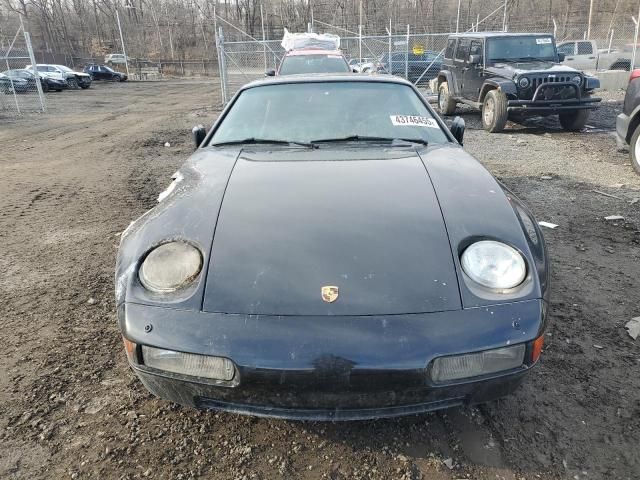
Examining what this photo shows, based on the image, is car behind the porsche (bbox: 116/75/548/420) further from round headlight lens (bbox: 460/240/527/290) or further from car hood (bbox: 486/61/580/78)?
car hood (bbox: 486/61/580/78)

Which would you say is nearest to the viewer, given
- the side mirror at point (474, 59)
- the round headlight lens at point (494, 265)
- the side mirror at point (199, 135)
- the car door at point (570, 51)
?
the round headlight lens at point (494, 265)

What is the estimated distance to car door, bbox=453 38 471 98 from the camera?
1073 centimetres

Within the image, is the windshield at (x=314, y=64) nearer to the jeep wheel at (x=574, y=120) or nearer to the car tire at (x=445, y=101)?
the car tire at (x=445, y=101)

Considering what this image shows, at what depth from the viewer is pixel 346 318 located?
1.72 metres

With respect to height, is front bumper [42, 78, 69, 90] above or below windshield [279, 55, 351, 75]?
below

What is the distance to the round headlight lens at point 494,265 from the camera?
73.6 inches

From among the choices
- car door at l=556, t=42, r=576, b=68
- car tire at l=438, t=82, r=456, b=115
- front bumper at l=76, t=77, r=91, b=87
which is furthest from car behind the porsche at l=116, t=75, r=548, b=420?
front bumper at l=76, t=77, r=91, b=87

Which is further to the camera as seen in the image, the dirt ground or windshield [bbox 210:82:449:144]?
windshield [bbox 210:82:449:144]

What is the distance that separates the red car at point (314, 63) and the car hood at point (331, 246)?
926 centimetres

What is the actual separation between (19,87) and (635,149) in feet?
78.7

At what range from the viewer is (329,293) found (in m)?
1.78

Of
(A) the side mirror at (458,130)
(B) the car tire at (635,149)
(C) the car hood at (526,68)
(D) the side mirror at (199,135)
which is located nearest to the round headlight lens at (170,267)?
(D) the side mirror at (199,135)

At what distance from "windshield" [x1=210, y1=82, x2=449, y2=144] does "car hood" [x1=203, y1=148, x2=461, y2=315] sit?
2.16ft

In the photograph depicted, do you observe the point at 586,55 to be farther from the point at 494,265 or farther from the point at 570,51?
the point at 494,265
